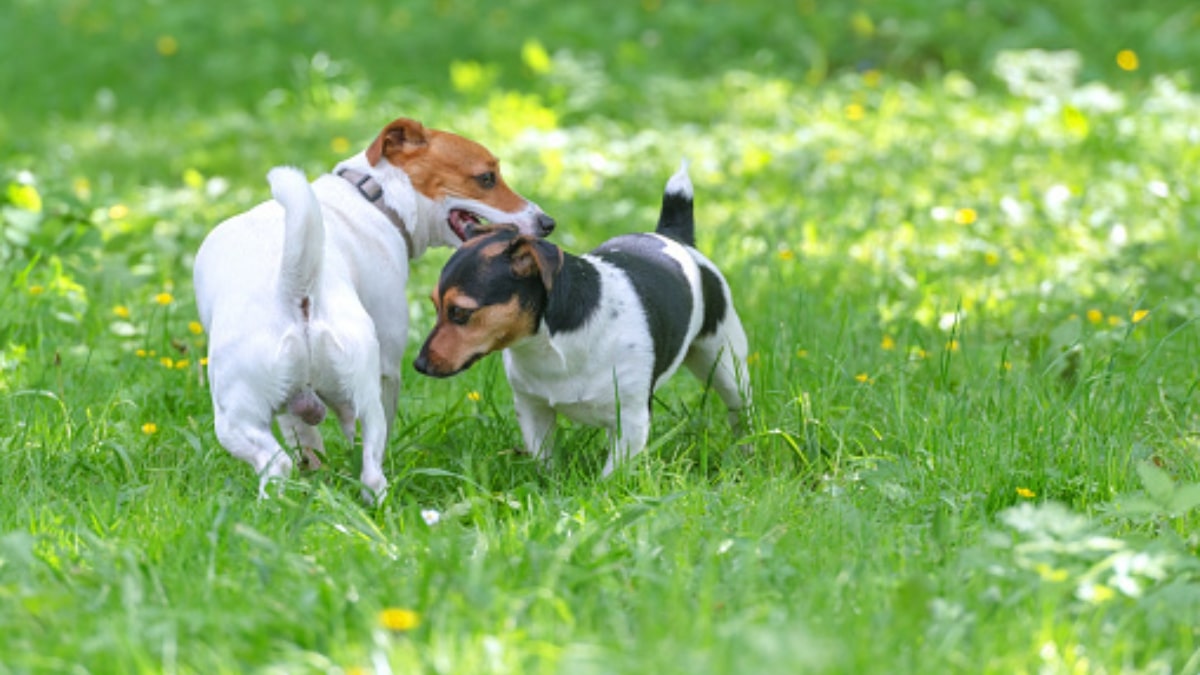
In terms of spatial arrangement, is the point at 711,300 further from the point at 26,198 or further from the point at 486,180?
the point at 26,198

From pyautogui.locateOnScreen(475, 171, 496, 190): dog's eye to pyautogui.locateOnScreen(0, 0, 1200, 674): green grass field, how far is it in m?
0.66

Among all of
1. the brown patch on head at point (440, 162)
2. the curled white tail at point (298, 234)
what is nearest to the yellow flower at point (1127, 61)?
the brown patch on head at point (440, 162)

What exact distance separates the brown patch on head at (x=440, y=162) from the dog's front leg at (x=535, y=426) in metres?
0.74

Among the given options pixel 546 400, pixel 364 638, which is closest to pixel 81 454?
pixel 546 400

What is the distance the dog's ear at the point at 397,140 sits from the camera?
15.8 ft

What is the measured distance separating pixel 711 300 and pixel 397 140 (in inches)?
44.4

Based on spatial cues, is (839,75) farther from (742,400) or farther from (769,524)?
(769,524)

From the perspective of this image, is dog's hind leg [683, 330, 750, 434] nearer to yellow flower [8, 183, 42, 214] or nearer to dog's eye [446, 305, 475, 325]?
dog's eye [446, 305, 475, 325]

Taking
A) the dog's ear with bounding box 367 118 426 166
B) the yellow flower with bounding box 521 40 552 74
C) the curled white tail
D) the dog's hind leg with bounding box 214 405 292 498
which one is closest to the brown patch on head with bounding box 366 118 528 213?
the dog's ear with bounding box 367 118 426 166

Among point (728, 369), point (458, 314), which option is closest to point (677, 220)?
point (728, 369)

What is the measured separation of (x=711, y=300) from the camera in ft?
16.0

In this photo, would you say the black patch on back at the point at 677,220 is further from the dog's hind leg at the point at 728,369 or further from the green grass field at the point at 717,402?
the green grass field at the point at 717,402

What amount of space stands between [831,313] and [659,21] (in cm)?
687

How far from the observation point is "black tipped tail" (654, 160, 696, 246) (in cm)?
512
